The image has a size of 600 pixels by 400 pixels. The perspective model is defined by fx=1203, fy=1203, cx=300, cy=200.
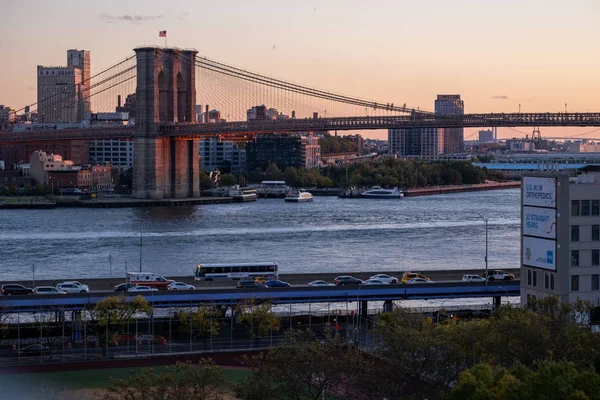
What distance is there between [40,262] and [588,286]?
12166 millimetres

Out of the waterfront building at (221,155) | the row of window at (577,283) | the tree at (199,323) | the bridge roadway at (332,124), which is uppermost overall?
the bridge roadway at (332,124)

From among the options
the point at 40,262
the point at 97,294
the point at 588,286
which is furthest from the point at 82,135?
the point at 588,286

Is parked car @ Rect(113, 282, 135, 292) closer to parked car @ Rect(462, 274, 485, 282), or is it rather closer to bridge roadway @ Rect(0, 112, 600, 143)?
parked car @ Rect(462, 274, 485, 282)

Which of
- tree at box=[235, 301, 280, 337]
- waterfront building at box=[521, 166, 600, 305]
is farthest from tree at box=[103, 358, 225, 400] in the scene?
waterfront building at box=[521, 166, 600, 305]

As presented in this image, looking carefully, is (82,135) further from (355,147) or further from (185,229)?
(355,147)

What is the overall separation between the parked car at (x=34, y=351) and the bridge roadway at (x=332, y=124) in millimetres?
24885

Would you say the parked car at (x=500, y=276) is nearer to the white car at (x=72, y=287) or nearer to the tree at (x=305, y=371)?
the white car at (x=72, y=287)

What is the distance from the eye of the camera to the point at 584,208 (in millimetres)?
13578

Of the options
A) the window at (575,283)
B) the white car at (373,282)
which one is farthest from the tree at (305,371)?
the white car at (373,282)

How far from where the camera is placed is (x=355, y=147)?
3484 inches

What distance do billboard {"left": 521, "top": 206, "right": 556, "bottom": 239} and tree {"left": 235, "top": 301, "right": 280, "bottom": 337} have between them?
3.14 meters

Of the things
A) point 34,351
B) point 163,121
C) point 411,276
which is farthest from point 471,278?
point 163,121

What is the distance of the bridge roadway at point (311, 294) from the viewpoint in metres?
15.0

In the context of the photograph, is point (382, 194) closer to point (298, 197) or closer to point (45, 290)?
point (298, 197)
